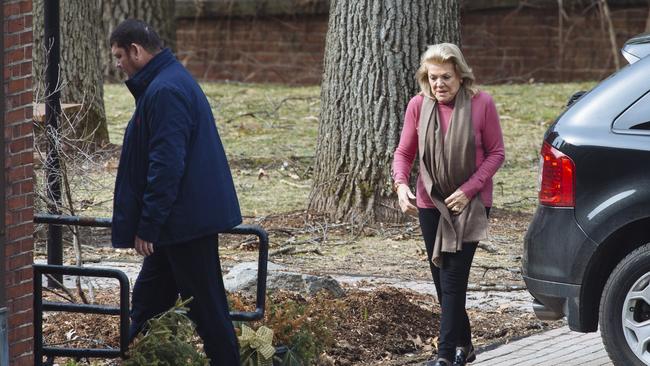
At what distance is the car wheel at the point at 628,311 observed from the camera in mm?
6184

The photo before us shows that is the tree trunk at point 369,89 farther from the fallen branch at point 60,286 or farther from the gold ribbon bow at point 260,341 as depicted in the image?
the gold ribbon bow at point 260,341

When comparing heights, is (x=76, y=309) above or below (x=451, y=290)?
above

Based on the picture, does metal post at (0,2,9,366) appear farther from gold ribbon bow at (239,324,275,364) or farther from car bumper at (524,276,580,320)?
car bumper at (524,276,580,320)

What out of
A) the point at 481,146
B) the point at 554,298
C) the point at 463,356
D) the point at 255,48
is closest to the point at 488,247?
the point at 463,356

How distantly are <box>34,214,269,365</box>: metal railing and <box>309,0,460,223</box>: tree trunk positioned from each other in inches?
169

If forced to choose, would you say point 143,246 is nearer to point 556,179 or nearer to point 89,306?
point 89,306

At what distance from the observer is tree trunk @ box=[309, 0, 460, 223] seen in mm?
10219

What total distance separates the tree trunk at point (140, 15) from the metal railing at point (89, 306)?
1158 cm

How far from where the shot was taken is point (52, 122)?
24.5 feet

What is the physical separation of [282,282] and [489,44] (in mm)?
12569

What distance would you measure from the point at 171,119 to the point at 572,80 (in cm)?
1486

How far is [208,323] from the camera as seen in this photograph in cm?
575

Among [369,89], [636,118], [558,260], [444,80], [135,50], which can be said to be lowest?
[558,260]

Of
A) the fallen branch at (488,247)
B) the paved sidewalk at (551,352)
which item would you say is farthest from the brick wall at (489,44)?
the paved sidewalk at (551,352)
